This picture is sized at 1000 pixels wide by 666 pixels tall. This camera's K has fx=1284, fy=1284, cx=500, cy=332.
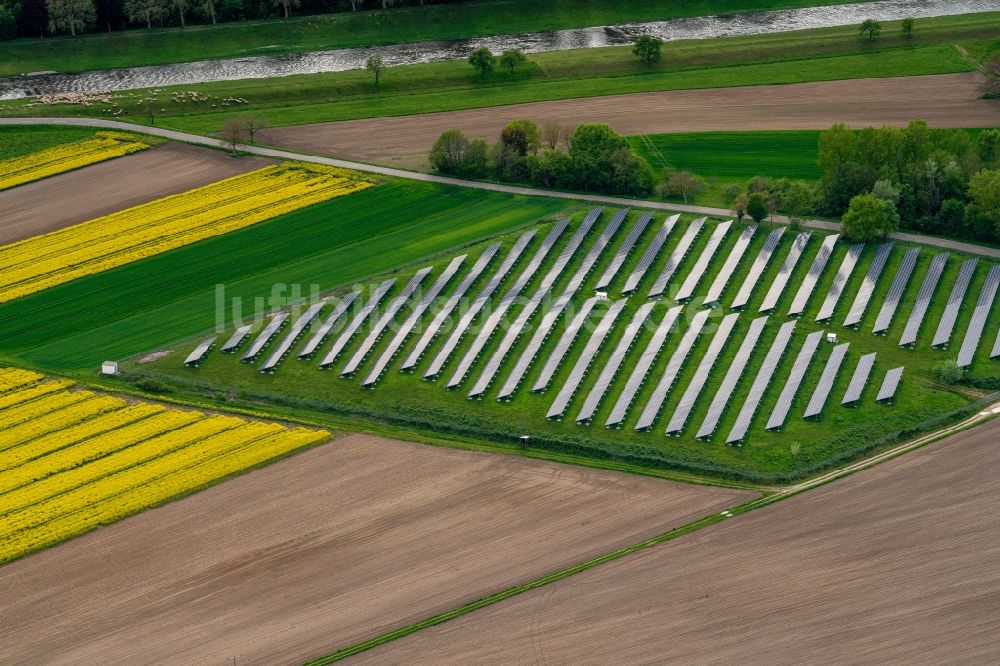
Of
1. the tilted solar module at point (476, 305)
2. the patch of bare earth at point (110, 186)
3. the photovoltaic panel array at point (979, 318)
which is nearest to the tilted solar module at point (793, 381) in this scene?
the photovoltaic panel array at point (979, 318)

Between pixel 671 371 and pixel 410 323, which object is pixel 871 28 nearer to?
pixel 671 371

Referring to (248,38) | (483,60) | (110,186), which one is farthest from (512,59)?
(110,186)

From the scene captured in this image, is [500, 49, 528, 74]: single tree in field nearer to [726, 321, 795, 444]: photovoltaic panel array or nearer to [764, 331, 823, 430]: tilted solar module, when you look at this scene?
[726, 321, 795, 444]: photovoltaic panel array

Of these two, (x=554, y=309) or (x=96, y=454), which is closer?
Answer: (x=96, y=454)

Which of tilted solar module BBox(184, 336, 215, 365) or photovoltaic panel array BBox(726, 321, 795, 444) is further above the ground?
tilted solar module BBox(184, 336, 215, 365)

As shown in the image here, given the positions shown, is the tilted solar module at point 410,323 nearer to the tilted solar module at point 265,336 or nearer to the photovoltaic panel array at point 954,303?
the tilted solar module at point 265,336

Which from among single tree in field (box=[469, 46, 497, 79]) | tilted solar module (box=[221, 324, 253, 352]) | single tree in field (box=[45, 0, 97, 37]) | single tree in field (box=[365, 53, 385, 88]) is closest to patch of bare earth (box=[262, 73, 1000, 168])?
single tree in field (box=[469, 46, 497, 79])

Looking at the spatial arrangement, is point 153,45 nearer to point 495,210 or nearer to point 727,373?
point 495,210
